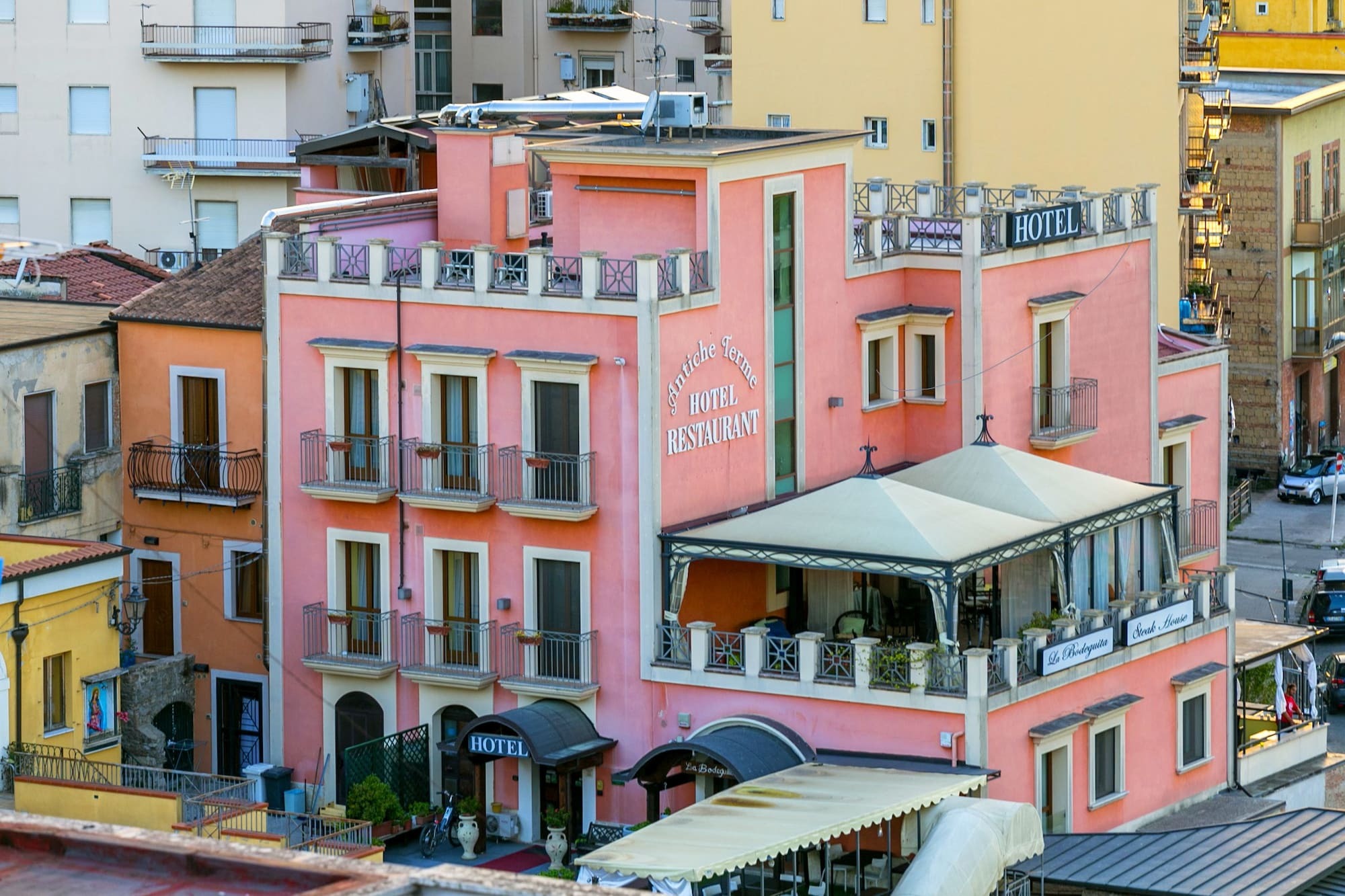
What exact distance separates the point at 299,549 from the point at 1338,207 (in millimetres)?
52919

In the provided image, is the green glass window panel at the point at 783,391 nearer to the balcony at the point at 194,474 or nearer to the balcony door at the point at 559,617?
the balcony door at the point at 559,617

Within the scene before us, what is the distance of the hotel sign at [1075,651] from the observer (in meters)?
48.7

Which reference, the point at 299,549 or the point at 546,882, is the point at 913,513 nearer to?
the point at 299,549

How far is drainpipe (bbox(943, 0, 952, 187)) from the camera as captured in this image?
71.9m

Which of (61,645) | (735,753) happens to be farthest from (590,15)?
(735,753)

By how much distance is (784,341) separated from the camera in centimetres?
5231

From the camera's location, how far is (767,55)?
7600 centimetres

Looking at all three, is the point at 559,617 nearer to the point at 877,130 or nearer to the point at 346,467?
the point at 346,467

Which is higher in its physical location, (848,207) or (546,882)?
(848,207)

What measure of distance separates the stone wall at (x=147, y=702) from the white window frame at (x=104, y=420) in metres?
→ 4.35

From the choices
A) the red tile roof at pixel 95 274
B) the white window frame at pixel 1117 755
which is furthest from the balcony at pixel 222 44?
the white window frame at pixel 1117 755

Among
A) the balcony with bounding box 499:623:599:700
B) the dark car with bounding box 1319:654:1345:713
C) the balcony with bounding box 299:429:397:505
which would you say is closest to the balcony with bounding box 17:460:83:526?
the balcony with bounding box 299:429:397:505

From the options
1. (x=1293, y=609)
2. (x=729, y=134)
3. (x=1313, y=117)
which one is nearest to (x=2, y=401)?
(x=729, y=134)

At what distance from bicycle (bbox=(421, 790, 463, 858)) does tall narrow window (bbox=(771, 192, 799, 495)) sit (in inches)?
310
